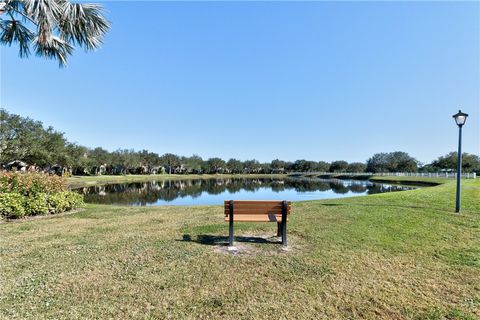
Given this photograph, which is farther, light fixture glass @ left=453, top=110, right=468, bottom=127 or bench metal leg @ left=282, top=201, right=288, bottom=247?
light fixture glass @ left=453, top=110, right=468, bottom=127

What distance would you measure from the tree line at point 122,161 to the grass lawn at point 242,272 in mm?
7360

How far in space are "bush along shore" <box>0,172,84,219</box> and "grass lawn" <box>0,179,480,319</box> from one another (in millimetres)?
1079

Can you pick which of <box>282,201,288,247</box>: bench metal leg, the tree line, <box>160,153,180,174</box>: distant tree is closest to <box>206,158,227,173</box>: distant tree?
the tree line

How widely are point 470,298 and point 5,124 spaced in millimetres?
47604

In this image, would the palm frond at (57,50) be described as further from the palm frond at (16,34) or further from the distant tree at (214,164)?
the distant tree at (214,164)

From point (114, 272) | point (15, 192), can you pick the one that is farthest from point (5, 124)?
point (114, 272)

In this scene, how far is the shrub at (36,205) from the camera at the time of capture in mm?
8102

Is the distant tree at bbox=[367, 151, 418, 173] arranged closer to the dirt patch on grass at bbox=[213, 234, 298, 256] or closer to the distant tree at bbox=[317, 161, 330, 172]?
the distant tree at bbox=[317, 161, 330, 172]

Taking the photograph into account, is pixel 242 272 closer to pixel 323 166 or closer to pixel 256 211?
pixel 256 211

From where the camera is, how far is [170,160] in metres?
89.0

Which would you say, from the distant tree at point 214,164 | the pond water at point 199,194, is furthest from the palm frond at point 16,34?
the distant tree at point 214,164

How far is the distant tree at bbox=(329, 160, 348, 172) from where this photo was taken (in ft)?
340

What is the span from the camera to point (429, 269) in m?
4.19

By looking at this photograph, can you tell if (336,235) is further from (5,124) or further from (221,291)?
(5,124)
